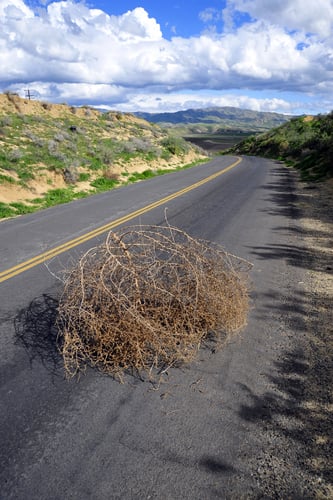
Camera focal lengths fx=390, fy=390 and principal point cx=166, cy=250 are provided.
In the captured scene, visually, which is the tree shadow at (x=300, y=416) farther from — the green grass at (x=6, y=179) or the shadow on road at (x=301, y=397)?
the green grass at (x=6, y=179)

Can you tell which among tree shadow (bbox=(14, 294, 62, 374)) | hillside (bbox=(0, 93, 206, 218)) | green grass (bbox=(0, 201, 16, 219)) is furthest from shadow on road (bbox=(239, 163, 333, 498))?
hillside (bbox=(0, 93, 206, 218))

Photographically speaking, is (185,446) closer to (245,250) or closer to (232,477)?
(232,477)

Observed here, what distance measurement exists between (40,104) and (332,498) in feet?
119

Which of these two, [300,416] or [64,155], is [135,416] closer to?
Result: [300,416]

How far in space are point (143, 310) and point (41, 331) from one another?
58.5 inches

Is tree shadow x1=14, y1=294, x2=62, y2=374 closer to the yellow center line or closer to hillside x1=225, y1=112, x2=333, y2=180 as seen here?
the yellow center line

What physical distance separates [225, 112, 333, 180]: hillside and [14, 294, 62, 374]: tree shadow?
18.0 m

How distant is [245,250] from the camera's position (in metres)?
8.21

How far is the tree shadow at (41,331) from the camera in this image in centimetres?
428

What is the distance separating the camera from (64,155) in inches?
810

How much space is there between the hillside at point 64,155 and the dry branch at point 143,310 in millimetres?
9361

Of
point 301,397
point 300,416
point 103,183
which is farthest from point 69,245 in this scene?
point 103,183

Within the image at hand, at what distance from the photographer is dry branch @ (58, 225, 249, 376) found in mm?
4035

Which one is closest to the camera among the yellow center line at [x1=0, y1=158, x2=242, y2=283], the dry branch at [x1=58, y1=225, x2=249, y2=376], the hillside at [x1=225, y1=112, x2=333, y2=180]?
the dry branch at [x1=58, y1=225, x2=249, y2=376]
